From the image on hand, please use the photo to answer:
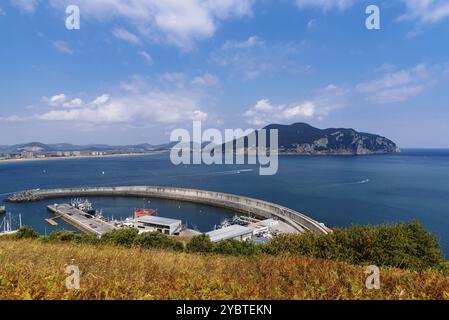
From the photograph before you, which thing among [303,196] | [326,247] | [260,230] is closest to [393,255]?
[326,247]

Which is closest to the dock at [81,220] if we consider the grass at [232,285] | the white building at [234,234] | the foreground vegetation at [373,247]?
the white building at [234,234]

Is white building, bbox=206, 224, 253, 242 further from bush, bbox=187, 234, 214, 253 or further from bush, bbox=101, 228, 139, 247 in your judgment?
bush, bbox=101, 228, 139, 247

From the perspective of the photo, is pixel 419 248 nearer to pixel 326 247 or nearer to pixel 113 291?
pixel 326 247

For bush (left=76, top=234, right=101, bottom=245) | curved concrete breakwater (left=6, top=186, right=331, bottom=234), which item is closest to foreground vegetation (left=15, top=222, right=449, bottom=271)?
bush (left=76, top=234, right=101, bottom=245)

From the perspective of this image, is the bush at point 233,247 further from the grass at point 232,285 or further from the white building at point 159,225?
the white building at point 159,225

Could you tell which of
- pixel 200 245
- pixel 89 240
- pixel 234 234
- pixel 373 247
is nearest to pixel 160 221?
pixel 234 234

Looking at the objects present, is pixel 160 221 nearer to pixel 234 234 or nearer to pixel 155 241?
pixel 234 234
